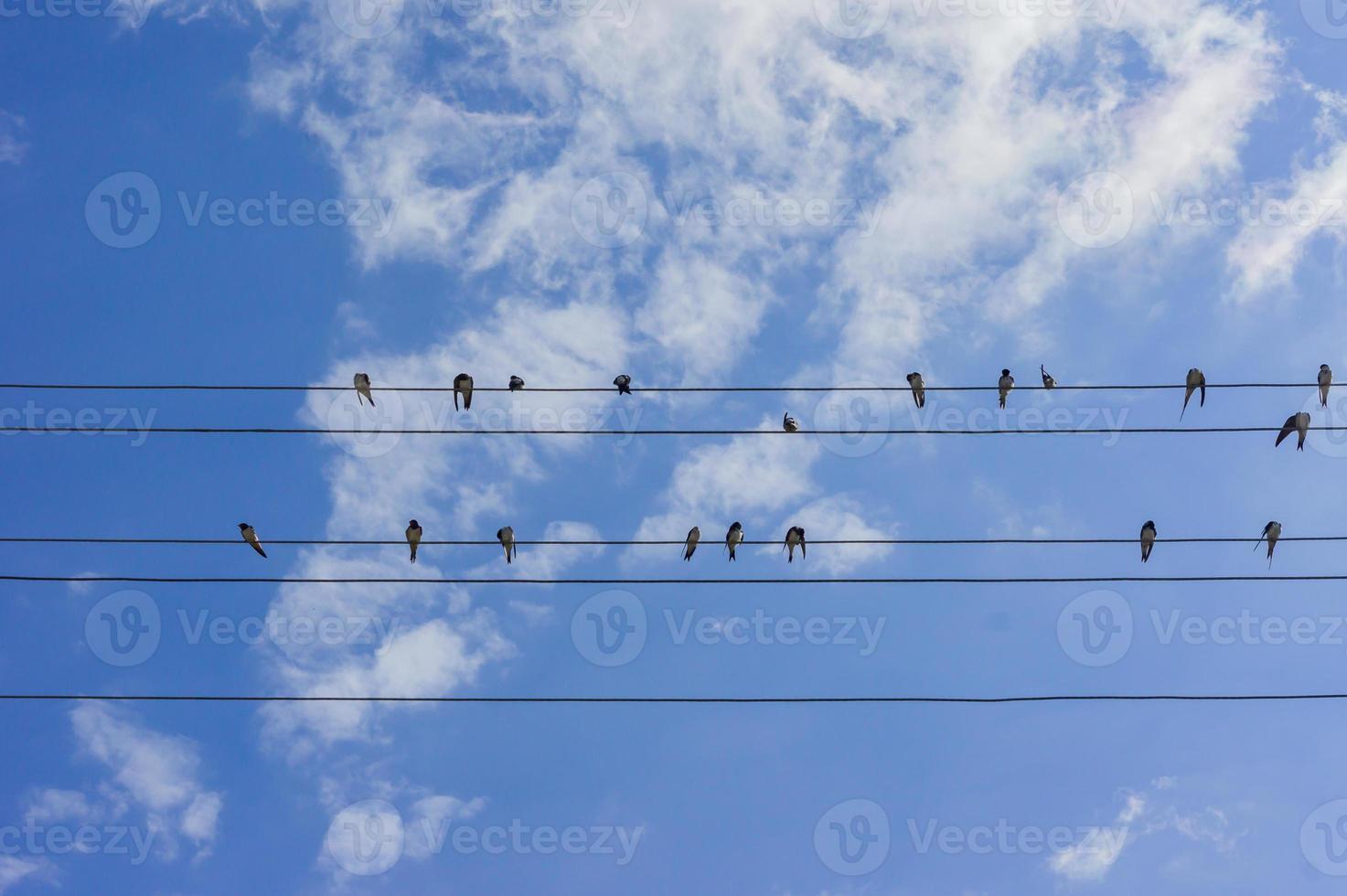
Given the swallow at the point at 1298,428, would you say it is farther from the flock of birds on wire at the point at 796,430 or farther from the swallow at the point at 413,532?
the swallow at the point at 413,532

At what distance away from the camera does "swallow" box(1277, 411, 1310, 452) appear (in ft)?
51.8

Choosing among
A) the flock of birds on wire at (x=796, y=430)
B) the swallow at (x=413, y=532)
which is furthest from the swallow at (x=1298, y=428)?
the swallow at (x=413, y=532)

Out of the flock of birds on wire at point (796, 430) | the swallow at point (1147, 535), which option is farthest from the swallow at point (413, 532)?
the swallow at point (1147, 535)

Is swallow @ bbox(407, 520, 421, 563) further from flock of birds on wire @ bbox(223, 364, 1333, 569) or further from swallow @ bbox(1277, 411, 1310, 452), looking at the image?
swallow @ bbox(1277, 411, 1310, 452)

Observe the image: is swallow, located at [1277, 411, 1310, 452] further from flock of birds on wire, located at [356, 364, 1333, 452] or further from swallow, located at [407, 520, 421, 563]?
swallow, located at [407, 520, 421, 563]

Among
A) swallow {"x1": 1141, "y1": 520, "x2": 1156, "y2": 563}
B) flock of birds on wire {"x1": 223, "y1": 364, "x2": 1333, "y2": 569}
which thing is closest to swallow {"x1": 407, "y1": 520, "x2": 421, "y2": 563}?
flock of birds on wire {"x1": 223, "y1": 364, "x2": 1333, "y2": 569}

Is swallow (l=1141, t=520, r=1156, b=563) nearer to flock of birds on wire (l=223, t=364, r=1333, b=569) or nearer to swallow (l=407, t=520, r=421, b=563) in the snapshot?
flock of birds on wire (l=223, t=364, r=1333, b=569)

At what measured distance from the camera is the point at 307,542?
1112 cm

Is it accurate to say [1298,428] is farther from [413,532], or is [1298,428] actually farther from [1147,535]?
[413,532]

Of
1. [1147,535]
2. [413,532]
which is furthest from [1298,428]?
[413,532]

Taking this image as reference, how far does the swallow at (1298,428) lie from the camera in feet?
51.8

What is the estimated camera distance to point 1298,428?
15.7 meters

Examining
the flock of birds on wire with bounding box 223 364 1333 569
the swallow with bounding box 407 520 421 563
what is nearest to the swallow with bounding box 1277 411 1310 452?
the flock of birds on wire with bounding box 223 364 1333 569

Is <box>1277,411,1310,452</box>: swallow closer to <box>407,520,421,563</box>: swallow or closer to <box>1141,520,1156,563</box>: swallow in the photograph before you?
<box>1141,520,1156,563</box>: swallow
